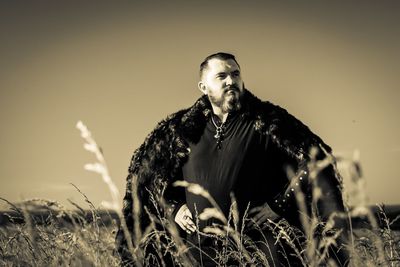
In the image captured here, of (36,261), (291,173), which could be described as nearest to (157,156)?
(291,173)

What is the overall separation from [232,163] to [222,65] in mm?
802

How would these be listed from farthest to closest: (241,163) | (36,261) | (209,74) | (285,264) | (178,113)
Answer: (178,113) → (209,74) → (241,163) → (285,264) → (36,261)

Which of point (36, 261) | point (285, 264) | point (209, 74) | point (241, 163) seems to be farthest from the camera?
point (209, 74)

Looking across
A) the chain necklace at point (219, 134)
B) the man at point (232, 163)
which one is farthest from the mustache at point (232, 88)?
the chain necklace at point (219, 134)

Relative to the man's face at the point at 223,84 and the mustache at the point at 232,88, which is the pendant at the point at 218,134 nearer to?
the man's face at the point at 223,84

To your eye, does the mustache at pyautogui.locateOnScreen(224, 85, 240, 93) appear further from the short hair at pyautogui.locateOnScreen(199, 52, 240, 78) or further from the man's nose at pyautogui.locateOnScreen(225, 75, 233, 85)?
the short hair at pyautogui.locateOnScreen(199, 52, 240, 78)

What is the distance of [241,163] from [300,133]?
0.51 meters

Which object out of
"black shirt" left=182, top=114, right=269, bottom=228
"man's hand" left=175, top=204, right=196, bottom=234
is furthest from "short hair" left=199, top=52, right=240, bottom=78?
"man's hand" left=175, top=204, right=196, bottom=234

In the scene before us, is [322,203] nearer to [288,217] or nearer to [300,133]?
[288,217]

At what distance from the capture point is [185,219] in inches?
165

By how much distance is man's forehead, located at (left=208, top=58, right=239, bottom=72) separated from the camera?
4.43m

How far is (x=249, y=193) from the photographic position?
412 centimetres

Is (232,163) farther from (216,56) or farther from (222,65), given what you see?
(216,56)

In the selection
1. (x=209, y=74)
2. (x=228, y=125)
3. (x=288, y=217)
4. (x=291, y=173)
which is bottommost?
(x=288, y=217)
